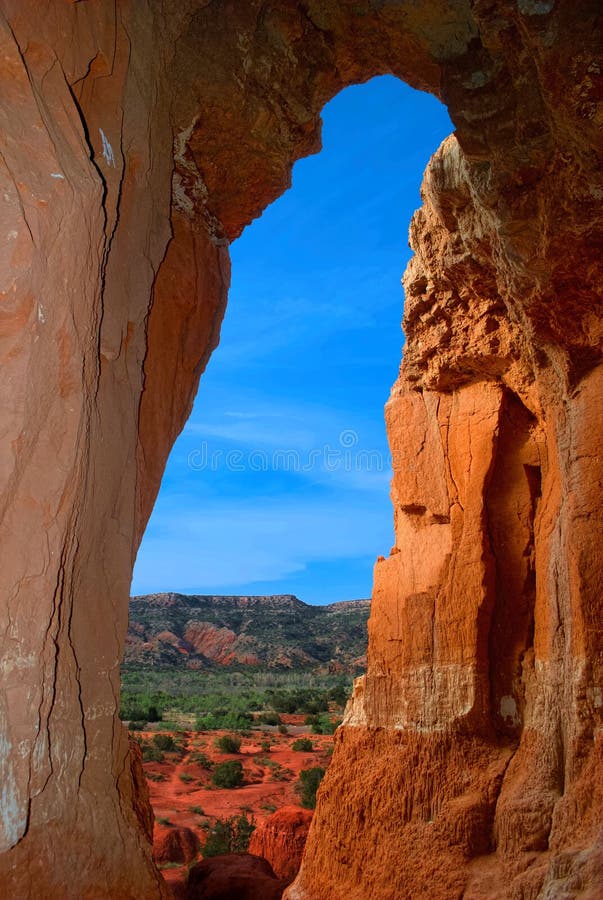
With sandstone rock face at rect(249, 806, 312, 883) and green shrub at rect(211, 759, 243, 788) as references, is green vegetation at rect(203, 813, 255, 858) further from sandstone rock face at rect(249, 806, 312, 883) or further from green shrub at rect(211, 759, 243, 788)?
green shrub at rect(211, 759, 243, 788)

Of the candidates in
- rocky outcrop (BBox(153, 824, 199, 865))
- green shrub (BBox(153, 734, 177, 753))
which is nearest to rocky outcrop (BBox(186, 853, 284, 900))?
rocky outcrop (BBox(153, 824, 199, 865))

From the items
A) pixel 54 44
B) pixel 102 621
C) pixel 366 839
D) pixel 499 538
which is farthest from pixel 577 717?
pixel 54 44

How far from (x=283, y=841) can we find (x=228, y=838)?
5.96ft

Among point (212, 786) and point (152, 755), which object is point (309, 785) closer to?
point (212, 786)

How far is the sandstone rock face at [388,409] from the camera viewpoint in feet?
10.7

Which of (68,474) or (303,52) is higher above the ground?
(303,52)

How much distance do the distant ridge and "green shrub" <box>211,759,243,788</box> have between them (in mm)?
28978

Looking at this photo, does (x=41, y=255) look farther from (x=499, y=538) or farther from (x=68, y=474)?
(x=499, y=538)

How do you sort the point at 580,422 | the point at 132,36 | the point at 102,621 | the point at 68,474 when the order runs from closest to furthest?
1. the point at 68,474
2. the point at 102,621
3. the point at 132,36
4. the point at 580,422

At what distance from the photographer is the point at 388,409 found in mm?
10492

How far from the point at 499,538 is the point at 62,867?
6.74m

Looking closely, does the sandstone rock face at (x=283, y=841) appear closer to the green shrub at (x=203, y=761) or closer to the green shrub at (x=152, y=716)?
the green shrub at (x=203, y=761)

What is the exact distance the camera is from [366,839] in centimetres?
826

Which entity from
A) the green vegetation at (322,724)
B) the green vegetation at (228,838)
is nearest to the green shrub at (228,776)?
the green vegetation at (228,838)
